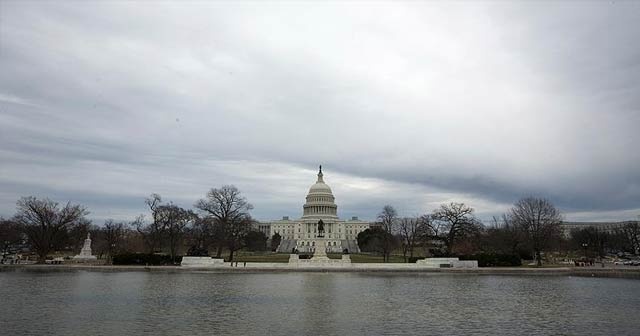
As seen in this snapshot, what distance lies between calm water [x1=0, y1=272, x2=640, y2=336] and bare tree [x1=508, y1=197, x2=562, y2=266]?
2996cm

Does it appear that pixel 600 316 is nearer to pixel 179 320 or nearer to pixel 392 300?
pixel 392 300

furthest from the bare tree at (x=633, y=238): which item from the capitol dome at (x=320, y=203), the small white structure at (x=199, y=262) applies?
the capitol dome at (x=320, y=203)

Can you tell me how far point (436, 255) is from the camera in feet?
188

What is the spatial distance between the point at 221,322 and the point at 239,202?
46.7 m

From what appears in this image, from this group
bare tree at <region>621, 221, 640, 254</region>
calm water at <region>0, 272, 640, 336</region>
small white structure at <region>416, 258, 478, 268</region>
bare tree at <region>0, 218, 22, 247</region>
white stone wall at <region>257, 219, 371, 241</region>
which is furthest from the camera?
white stone wall at <region>257, 219, 371, 241</region>

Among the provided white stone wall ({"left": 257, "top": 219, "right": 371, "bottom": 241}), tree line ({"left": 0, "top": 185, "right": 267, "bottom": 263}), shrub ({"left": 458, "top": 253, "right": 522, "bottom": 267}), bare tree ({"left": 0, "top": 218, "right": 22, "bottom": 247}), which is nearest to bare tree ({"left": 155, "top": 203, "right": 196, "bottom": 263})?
tree line ({"left": 0, "top": 185, "right": 267, "bottom": 263})

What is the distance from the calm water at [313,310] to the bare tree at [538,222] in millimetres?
29957

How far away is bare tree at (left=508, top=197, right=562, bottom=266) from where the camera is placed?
60.3 m

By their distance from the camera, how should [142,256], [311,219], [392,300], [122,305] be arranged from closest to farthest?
[122,305], [392,300], [142,256], [311,219]

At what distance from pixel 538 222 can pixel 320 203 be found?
308ft

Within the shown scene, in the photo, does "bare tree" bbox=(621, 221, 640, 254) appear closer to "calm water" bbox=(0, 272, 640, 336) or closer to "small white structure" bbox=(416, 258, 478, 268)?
"small white structure" bbox=(416, 258, 478, 268)

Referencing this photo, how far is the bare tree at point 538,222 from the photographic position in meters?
60.3

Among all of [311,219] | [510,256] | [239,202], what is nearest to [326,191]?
[311,219]

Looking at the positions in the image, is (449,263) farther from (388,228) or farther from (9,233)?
(9,233)
